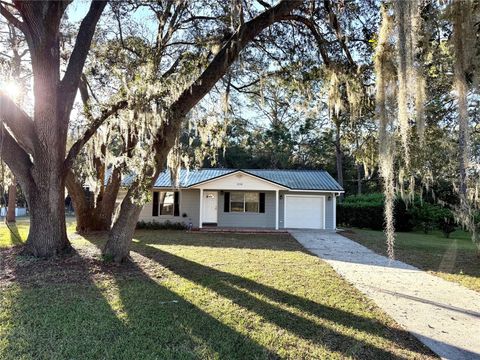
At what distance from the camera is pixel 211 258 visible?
8.52m

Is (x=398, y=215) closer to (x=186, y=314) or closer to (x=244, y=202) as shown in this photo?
(x=244, y=202)

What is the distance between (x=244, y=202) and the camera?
58.2 ft

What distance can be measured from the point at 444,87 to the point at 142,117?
217 inches

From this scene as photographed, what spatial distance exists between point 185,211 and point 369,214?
1086 centimetres

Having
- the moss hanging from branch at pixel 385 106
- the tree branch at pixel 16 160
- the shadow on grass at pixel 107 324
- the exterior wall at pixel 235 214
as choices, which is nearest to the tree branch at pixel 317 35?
the moss hanging from branch at pixel 385 106

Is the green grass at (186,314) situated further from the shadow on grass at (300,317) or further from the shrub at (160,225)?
the shrub at (160,225)

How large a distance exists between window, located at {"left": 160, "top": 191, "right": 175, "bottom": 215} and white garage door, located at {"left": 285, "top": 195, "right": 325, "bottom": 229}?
6.15m

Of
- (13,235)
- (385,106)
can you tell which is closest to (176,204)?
(13,235)

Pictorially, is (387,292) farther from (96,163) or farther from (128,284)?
(96,163)

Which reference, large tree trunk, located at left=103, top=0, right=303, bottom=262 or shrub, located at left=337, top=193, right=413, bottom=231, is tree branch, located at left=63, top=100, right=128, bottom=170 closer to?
large tree trunk, located at left=103, top=0, right=303, bottom=262

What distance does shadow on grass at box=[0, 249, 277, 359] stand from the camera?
3.34 meters

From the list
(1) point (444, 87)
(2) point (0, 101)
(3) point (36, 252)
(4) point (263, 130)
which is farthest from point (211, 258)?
(4) point (263, 130)

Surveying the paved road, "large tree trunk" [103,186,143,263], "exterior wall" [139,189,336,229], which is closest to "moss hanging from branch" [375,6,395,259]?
the paved road

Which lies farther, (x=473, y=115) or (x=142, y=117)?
(x=142, y=117)
